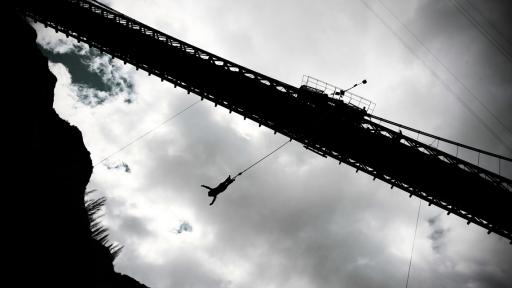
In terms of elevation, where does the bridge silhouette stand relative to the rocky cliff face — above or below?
above

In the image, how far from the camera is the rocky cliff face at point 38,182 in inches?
372

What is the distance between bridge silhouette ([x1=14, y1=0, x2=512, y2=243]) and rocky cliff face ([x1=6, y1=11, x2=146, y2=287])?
4.89m

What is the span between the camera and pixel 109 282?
2039 cm

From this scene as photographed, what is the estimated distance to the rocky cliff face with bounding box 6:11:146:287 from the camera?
9453mm

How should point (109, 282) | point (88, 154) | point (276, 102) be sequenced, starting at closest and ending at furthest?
point (276, 102)
point (88, 154)
point (109, 282)

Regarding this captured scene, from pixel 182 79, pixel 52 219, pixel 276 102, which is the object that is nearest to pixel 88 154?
pixel 52 219

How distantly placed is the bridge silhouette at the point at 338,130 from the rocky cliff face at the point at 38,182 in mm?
4886

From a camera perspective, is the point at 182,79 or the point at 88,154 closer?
the point at 182,79

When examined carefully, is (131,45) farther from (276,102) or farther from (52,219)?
(52,219)

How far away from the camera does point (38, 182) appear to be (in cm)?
1141

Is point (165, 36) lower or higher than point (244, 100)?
higher

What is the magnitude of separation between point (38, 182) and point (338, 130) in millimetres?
14459

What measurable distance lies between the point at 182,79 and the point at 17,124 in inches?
274

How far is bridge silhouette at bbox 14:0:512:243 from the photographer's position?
10523 millimetres
